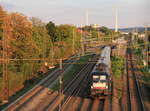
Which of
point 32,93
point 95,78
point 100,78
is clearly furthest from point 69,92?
point 100,78

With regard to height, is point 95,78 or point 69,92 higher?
point 95,78

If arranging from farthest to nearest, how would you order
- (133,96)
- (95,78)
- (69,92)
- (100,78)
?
(69,92) → (133,96) → (95,78) → (100,78)

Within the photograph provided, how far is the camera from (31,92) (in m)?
28.6

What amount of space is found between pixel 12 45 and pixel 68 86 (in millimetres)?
11156

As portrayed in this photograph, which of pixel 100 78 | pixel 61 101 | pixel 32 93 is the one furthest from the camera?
pixel 32 93

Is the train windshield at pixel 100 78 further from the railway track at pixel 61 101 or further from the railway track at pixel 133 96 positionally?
the railway track at pixel 133 96

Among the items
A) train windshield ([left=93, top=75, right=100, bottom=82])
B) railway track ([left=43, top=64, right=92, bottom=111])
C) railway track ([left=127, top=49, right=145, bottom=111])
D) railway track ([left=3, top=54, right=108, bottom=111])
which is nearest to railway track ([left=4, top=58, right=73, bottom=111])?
railway track ([left=3, top=54, right=108, bottom=111])

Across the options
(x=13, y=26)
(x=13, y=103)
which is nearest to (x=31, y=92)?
(x=13, y=103)

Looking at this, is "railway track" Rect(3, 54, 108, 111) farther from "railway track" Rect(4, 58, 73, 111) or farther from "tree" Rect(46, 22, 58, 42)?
"tree" Rect(46, 22, 58, 42)

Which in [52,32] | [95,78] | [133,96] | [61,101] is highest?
[52,32]

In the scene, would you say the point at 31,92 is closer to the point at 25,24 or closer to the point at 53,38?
the point at 25,24

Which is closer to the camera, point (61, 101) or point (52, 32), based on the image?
point (61, 101)

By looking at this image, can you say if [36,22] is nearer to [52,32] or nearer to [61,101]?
[52,32]

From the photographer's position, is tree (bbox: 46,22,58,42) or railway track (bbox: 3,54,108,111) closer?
railway track (bbox: 3,54,108,111)
